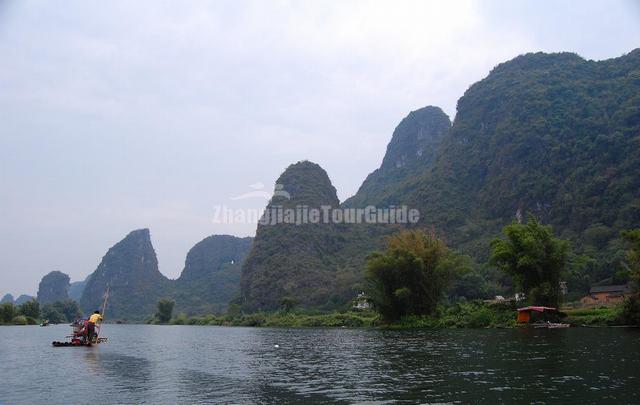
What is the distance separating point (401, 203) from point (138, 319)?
85.2 m

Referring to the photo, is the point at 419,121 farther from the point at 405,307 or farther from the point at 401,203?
the point at 405,307

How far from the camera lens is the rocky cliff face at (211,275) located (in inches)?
6211

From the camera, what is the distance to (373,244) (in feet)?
380

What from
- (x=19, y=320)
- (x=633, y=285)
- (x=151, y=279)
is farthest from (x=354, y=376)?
(x=151, y=279)

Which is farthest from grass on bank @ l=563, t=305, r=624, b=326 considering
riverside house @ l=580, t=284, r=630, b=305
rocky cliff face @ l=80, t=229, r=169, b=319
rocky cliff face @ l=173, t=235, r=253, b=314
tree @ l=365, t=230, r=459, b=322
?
rocky cliff face @ l=80, t=229, r=169, b=319

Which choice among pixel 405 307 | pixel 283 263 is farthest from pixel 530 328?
pixel 283 263

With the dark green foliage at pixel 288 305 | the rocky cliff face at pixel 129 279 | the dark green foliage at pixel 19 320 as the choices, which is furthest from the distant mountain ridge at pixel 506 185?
the dark green foliage at pixel 19 320

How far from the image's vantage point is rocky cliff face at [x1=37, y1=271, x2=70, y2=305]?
601ft

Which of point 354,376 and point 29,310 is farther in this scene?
point 29,310

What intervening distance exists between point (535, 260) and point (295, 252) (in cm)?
7377

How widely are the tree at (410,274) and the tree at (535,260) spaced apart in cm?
582

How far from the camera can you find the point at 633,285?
31.0m

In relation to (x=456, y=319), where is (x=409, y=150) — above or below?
above

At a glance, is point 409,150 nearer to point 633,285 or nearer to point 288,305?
point 288,305
